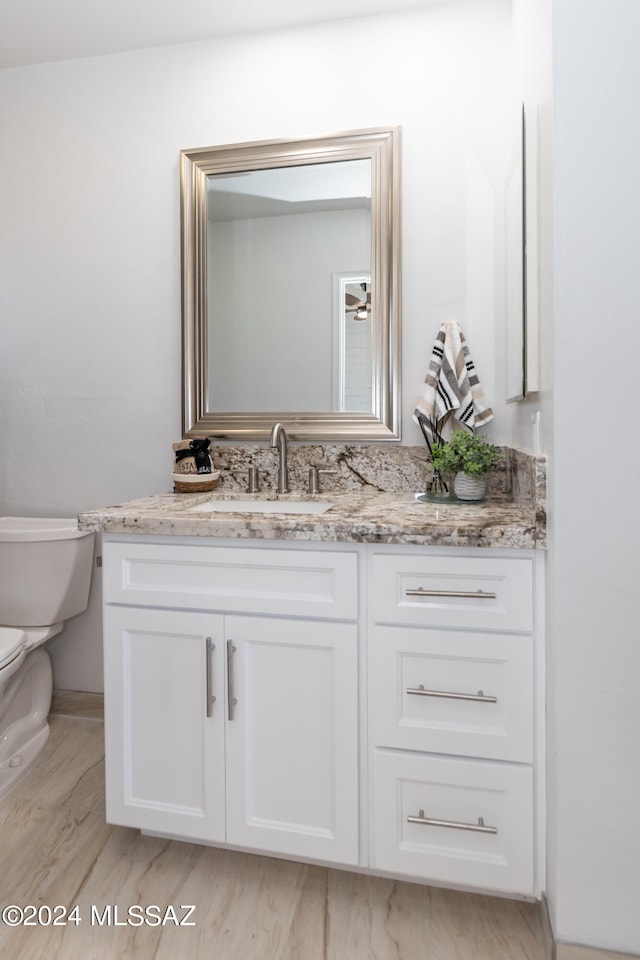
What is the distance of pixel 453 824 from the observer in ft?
4.52

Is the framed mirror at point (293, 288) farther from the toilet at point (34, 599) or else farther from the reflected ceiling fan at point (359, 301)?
the toilet at point (34, 599)

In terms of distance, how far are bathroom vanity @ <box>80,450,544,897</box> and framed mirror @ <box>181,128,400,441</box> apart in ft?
1.97

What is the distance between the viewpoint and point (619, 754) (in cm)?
122

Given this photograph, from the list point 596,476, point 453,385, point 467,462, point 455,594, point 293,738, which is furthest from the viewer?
point 453,385

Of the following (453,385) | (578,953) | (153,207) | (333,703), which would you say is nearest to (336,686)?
(333,703)

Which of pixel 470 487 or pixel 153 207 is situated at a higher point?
pixel 153 207

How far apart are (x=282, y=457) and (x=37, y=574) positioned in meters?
0.94

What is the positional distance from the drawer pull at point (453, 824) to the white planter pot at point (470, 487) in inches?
31.7

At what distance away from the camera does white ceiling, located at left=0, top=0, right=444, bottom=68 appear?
1979mm

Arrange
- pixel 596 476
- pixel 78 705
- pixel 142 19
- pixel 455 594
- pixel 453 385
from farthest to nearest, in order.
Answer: pixel 78 705
pixel 142 19
pixel 453 385
pixel 455 594
pixel 596 476

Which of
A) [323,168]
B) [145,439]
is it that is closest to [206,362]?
[145,439]

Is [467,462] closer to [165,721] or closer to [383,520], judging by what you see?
[383,520]

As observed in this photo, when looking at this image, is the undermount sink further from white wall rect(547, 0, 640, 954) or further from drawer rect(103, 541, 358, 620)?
white wall rect(547, 0, 640, 954)

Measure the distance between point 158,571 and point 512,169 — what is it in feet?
4.91
